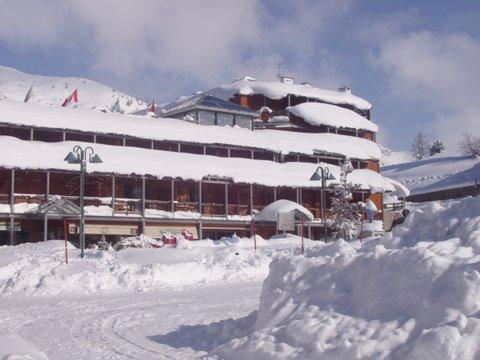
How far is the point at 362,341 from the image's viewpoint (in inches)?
274

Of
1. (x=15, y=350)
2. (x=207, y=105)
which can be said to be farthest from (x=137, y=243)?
(x=15, y=350)

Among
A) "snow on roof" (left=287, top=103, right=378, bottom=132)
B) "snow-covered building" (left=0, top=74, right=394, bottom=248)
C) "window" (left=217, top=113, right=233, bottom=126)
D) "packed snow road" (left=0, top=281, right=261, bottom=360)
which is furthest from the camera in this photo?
"snow on roof" (left=287, top=103, right=378, bottom=132)

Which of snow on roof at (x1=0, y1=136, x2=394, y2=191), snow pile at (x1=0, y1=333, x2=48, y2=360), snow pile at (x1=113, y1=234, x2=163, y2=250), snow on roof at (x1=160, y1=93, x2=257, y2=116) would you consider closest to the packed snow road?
snow pile at (x1=0, y1=333, x2=48, y2=360)

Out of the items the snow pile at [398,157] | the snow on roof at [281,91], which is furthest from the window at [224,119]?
the snow pile at [398,157]

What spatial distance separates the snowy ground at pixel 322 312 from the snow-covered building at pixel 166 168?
608 inches

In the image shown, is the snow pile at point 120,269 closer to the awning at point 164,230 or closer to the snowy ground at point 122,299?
the snowy ground at point 122,299

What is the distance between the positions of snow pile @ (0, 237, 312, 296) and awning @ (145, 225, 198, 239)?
36.2ft

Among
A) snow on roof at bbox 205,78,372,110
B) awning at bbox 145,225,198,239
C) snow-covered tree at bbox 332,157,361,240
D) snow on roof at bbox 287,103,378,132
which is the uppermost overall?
snow on roof at bbox 205,78,372,110

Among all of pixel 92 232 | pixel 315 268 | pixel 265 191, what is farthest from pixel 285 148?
pixel 315 268

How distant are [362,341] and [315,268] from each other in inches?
84.9

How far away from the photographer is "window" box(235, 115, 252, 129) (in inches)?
1665

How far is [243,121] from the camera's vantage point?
42.6 metres

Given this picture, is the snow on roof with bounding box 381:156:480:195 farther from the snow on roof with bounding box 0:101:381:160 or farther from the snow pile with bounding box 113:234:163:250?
the snow pile with bounding box 113:234:163:250

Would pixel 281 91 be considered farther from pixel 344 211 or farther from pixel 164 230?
pixel 164 230
